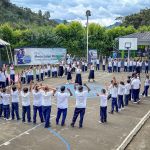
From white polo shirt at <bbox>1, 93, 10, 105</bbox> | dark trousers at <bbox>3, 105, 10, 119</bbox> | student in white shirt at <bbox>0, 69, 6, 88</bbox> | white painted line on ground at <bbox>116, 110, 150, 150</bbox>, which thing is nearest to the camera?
white painted line on ground at <bbox>116, 110, 150, 150</bbox>

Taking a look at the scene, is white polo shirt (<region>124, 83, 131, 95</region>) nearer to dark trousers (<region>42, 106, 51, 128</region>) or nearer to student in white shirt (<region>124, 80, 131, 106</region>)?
student in white shirt (<region>124, 80, 131, 106</region>)

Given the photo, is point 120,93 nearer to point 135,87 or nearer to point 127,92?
point 127,92

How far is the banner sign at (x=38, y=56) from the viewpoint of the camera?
3797 centimetres

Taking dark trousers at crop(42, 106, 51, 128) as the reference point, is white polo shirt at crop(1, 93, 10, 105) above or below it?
above

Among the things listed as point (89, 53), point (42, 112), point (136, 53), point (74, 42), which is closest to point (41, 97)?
point (42, 112)

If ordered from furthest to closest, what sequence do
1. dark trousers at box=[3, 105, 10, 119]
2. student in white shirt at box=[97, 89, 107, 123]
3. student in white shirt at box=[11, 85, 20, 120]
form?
dark trousers at box=[3, 105, 10, 119] < student in white shirt at box=[11, 85, 20, 120] < student in white shirt at box=[97, 89, 107, 123]

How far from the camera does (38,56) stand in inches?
1577

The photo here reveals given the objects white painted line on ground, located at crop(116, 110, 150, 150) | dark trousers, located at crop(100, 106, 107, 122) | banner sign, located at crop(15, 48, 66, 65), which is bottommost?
white painted line on ground, located at crop(116, 110, 150, 150)

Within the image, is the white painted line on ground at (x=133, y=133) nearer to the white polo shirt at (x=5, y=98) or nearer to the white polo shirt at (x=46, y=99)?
the white polo shirt at (x=46, y=99)

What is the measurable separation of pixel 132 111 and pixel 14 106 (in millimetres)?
6689

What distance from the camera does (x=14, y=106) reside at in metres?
16.9

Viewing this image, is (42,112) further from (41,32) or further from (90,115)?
(41,32)

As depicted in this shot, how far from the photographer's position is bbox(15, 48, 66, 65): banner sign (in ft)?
125

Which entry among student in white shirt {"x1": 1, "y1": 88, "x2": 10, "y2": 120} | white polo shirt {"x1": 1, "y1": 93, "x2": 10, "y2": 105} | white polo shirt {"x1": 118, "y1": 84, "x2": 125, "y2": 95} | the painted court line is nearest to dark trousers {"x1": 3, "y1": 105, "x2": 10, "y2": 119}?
student in white shirt {"x1": 1, "y1": 88, "x2": 10, "y2": 120}
